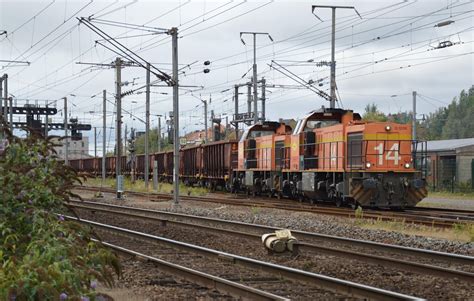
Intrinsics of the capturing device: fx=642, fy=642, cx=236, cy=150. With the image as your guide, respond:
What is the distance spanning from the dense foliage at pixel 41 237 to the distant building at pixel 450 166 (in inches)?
1582

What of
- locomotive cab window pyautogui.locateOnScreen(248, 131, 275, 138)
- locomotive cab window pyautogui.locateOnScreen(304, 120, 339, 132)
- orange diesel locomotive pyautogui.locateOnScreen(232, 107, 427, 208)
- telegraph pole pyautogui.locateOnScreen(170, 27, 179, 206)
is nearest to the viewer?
orange diesel locomotive pyautogui.locateOnScreen(232, 107, 427, 208)

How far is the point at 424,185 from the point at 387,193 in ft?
4.28

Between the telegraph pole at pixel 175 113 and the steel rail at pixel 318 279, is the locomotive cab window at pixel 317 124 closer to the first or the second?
the telegraph pole at pixel 175 113

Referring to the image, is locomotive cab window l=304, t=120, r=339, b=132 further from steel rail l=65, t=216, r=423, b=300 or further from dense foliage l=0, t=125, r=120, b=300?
dense foliage l=0, t=125, r=120, b=300

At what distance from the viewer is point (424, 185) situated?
22.5 m

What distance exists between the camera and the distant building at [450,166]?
4531 cm

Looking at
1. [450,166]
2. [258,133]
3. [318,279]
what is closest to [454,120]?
[450,166]

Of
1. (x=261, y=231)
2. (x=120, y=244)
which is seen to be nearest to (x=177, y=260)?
(x=120, y=244)

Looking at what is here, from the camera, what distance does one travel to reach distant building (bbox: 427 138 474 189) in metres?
45.3

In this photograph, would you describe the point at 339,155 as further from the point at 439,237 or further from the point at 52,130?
the point at 52,130

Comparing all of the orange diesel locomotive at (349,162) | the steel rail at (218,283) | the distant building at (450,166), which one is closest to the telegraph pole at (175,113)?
the orange diesel locomotive at (349,162)

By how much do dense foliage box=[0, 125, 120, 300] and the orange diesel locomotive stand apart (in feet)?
52.7

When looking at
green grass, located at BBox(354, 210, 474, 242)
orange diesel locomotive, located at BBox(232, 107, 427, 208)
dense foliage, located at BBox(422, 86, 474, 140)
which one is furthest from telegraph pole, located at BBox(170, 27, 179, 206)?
dense foliage, located at BBox(422, 86, 474, 140)

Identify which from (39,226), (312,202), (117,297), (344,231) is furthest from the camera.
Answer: (312,202)
